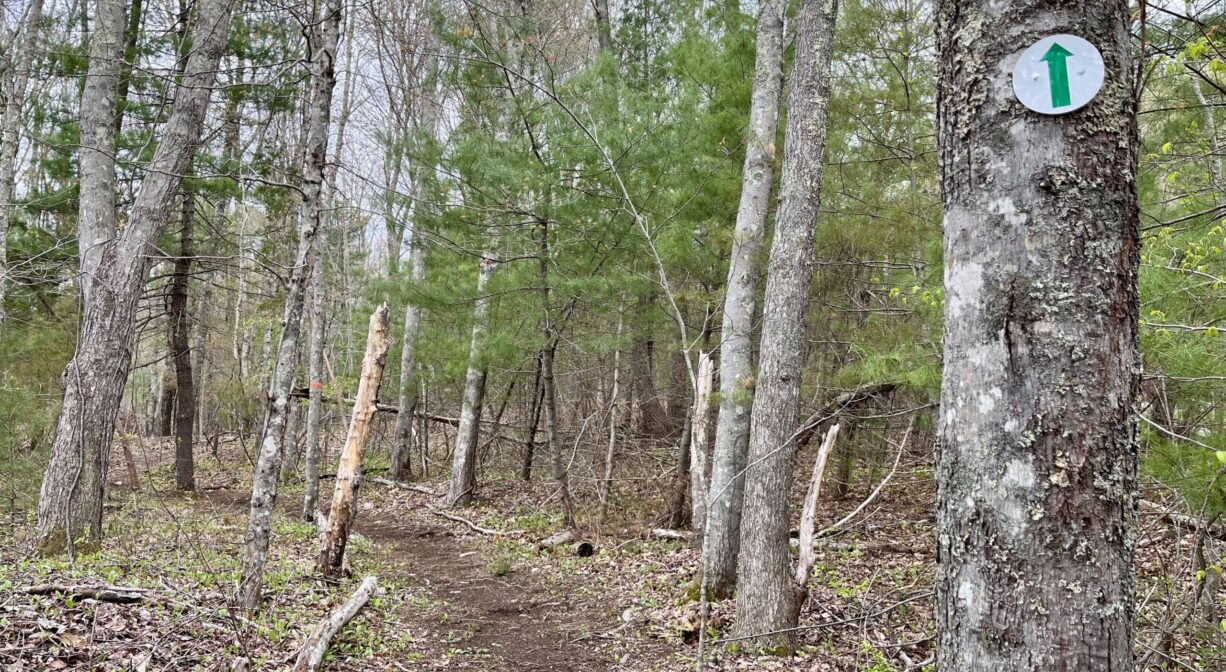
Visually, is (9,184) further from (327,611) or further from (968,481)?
(968,481)

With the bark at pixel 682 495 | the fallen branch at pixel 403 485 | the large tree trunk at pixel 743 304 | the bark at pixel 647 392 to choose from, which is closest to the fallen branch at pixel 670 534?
the bark at pixel 682 495

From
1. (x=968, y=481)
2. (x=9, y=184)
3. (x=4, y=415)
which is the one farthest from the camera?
(x=9, y=184)

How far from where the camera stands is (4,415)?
25.0ft

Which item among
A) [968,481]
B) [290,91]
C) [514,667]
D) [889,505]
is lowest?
[514,667]

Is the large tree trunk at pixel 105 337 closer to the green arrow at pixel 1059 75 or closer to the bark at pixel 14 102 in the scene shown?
the bark at pixel 14 102

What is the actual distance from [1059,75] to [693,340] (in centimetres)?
596

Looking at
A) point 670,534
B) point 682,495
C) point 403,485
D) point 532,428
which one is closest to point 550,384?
point 682,495

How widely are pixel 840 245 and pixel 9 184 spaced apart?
36.9ft

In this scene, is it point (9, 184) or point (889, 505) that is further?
point (9, 184)

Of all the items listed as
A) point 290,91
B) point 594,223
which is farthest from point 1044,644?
point 290,91

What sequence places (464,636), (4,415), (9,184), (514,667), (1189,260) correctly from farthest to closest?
1. (9,184)
2. (4,415)
3. (464,636)
4. (514,667)
5. (1189,260)

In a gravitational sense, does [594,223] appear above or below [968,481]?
above

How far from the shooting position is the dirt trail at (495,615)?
521 centimetres

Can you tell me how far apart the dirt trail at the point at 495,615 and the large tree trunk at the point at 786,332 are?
4.76 ft
